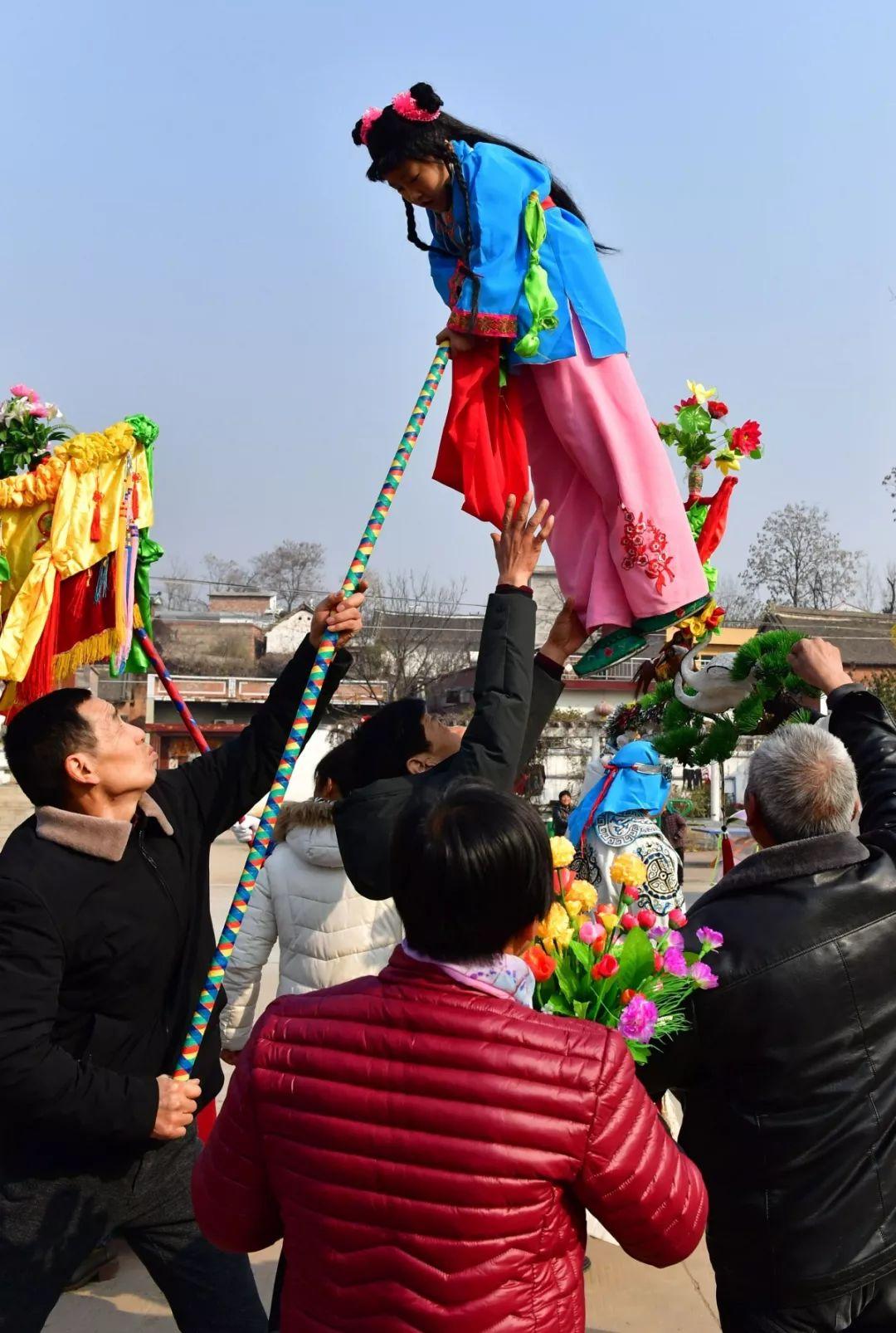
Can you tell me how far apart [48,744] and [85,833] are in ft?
0.76

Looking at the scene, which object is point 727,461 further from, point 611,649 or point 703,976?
point 703,976

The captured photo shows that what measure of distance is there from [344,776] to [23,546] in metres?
1.67

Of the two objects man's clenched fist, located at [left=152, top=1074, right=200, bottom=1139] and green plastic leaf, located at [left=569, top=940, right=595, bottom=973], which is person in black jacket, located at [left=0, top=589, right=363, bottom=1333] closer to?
man's clenched fist, located at [left=152, top=1074, right=200, bottom=1139]

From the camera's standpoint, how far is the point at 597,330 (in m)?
2.96

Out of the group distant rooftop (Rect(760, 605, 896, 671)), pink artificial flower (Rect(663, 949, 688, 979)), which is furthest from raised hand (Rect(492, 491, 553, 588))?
distant rooftop (Rect(760, 605, 896, 671))

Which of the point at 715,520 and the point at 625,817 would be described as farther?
the point at 625,817

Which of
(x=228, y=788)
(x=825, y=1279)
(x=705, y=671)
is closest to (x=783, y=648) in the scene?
(x=705, y=671)

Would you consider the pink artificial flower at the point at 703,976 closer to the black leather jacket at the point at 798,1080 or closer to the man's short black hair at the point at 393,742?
the black leather jacket at the point at 798,1080

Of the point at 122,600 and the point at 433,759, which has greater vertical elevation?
the point at 122,600

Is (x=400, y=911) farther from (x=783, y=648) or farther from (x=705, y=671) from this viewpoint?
(x=705, y=671)

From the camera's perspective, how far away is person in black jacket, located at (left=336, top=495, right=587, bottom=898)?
7.32 ft

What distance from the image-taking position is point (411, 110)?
272cm

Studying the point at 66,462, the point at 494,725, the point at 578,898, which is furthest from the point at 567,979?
the point at 66,462

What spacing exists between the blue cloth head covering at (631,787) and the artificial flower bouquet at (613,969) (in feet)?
10.7
